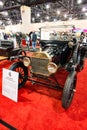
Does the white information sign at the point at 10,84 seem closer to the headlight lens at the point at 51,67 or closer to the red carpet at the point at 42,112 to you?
the red carpet at the point at 42,112

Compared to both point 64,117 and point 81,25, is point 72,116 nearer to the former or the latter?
point 64,117

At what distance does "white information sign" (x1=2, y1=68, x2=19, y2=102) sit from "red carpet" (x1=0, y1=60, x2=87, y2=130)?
7.4 inches

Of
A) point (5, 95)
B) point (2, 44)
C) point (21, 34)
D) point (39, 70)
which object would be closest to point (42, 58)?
point (39, 70)

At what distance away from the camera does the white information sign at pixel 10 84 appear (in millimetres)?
2545

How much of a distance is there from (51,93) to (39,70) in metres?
0.69

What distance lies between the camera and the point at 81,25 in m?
13.7

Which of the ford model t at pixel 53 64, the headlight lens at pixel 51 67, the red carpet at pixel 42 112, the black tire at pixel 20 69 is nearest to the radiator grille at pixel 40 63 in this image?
the ford model t at pixel 53 64

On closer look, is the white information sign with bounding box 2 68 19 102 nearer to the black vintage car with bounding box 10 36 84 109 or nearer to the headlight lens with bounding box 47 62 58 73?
the black vintage car with bounding box 10 36 84 109

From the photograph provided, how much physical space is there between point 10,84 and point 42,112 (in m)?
0.85

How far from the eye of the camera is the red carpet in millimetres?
2137

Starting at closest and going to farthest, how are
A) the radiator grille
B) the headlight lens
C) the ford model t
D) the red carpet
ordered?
the red carpet → the ford model t → the headlight lens → the radiator grille

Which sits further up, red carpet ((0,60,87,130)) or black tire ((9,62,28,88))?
black tire ((9,62,28,88))

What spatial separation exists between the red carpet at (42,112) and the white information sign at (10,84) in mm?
188

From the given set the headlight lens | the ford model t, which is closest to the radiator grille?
the ford model t
